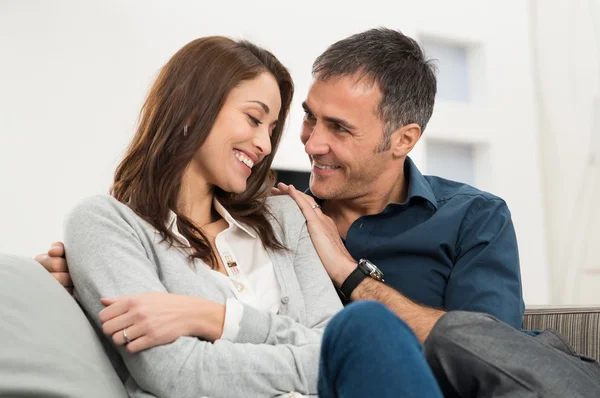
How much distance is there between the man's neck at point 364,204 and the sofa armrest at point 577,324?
20.9 inches

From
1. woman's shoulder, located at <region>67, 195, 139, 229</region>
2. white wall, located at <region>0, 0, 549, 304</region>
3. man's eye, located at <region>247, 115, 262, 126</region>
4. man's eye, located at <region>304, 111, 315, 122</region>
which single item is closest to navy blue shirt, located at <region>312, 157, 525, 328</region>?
man's eye, located at <region>304, 111, 315, 122</region>

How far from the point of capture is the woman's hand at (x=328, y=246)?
1.72 meters

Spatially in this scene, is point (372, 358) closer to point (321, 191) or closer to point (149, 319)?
point (149, 319)

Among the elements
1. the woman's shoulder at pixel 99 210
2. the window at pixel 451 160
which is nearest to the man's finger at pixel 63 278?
the woman's shoulder at pixel 99 210

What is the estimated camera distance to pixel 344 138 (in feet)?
6.52

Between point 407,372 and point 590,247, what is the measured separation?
448 cm

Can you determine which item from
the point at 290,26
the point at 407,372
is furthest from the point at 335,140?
the point at 290,26

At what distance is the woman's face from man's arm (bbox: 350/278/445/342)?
401 millimetres

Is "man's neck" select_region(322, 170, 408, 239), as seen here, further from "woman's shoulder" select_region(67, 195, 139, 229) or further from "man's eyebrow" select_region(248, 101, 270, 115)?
"woman's shoulder" select_region(67, 195, 139, 229)

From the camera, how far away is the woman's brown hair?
155cm

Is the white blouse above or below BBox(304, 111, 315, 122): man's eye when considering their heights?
below

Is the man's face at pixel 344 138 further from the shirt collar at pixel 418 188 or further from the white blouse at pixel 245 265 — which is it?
the white blouse at pixel 245 265

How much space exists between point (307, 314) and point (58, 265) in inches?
21.2

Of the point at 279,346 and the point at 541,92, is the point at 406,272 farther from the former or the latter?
the point at 541,92
